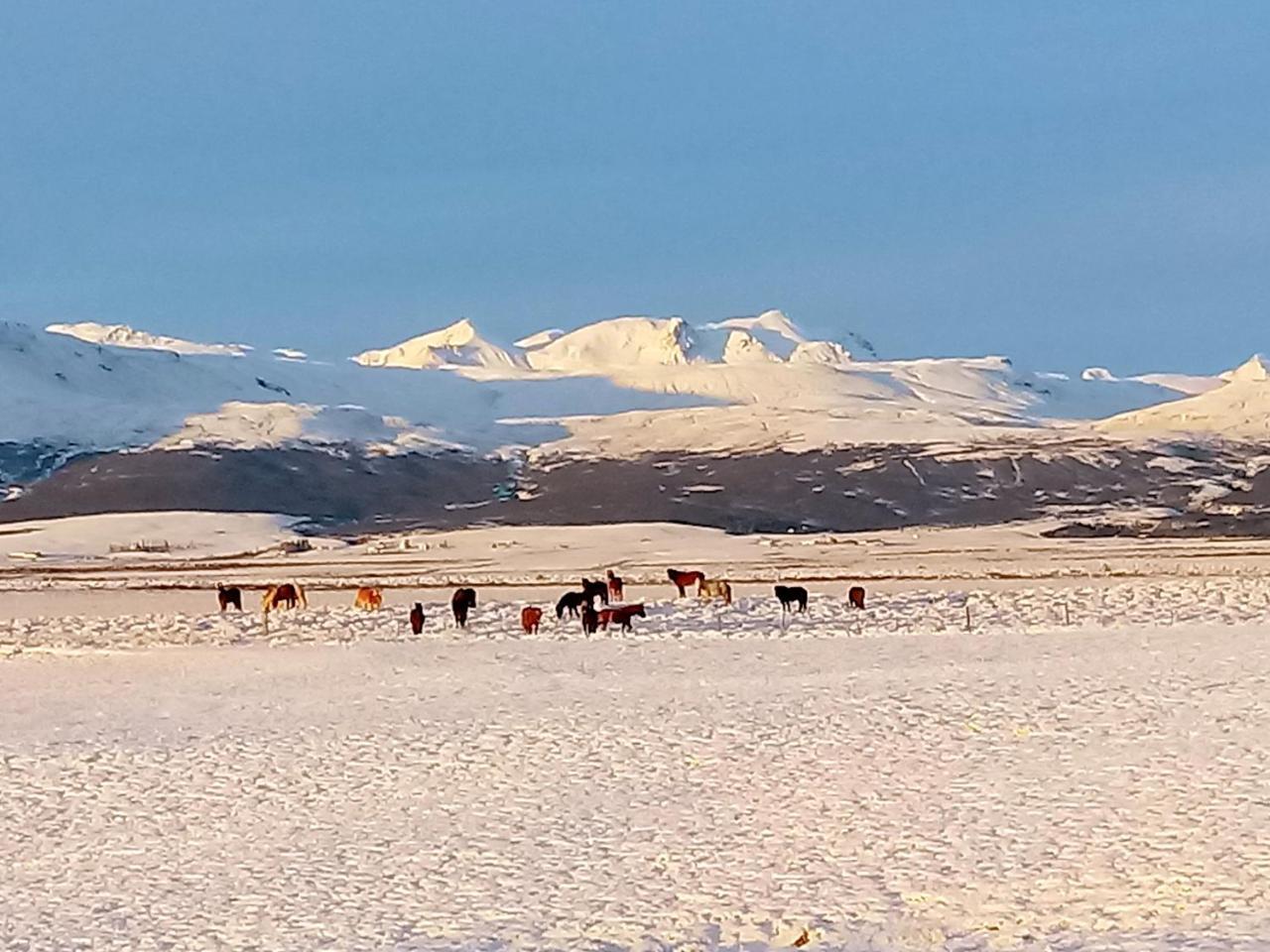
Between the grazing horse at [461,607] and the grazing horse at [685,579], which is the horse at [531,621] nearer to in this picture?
the grazing horse at [461,607]

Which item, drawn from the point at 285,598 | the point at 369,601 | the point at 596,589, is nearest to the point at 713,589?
the point at 596,589

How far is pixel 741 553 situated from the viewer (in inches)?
2726

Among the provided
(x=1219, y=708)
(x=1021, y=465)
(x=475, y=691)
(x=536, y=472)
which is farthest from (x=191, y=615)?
(x=536, y=472)

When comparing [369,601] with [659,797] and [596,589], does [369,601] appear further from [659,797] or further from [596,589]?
[659,797]

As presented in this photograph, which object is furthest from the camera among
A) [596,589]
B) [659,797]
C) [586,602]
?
[596,589]

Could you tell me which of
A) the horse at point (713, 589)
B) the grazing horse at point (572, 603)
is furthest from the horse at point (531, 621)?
the horse at point (713, 589)

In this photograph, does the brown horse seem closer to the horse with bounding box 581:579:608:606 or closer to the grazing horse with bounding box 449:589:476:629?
the grazing horse with bounding box 449:589:476:629

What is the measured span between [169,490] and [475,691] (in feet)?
465

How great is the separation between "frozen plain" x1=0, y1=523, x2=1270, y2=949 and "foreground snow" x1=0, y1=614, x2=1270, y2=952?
0.05 meters

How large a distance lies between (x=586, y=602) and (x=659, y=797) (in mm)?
19530

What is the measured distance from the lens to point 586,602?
36.7 m

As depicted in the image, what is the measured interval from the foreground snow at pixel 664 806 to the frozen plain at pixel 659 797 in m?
0.05

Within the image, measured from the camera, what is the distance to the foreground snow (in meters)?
12.5

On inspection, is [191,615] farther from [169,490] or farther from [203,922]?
[169,490]
